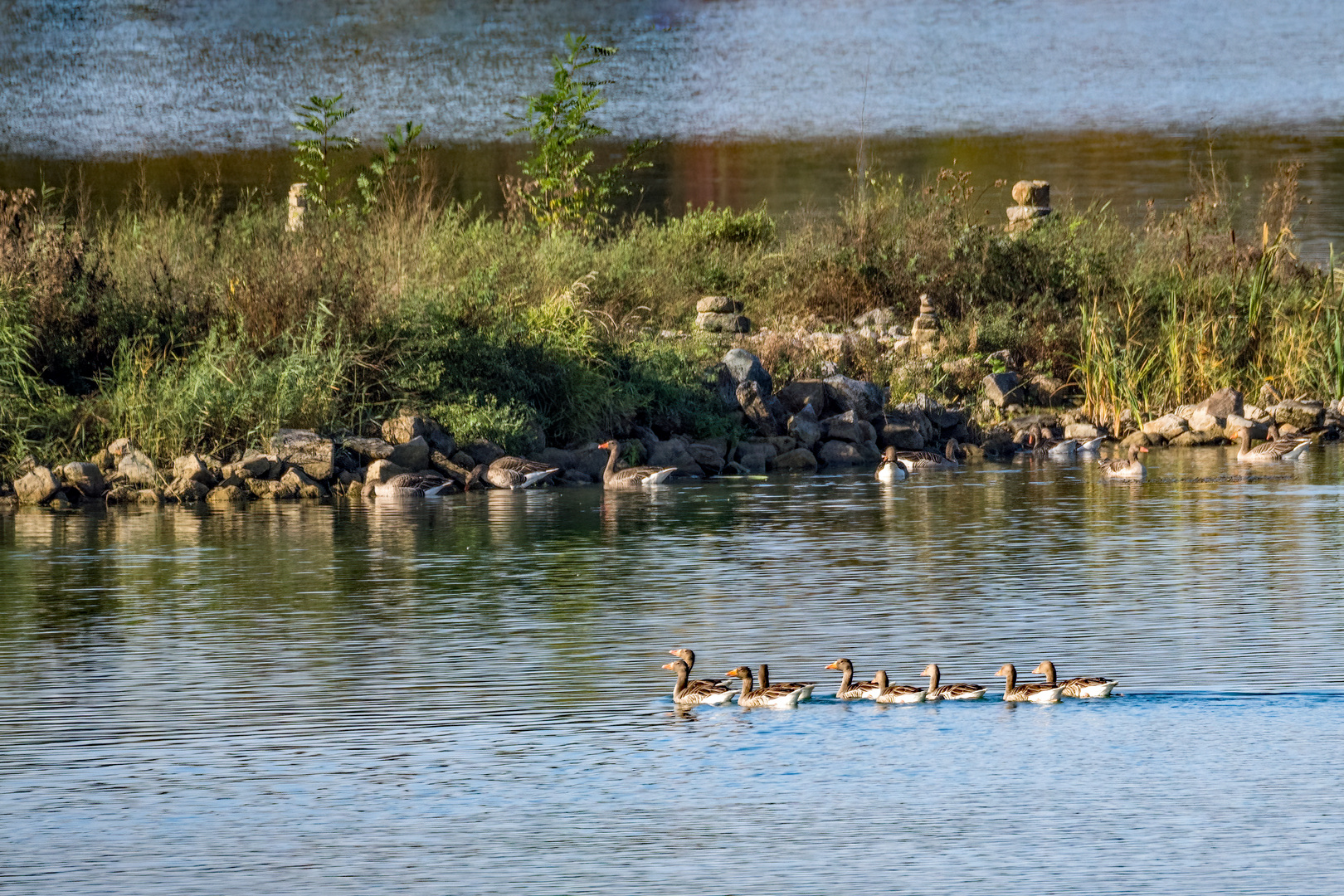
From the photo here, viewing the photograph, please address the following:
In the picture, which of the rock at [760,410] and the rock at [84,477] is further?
the rock at [760,410]

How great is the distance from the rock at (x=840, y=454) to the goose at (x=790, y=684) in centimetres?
1263

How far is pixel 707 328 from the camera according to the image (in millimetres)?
27266

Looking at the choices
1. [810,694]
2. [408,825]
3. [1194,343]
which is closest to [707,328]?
[1194,343]

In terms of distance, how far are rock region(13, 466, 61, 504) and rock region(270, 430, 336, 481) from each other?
2078 mm

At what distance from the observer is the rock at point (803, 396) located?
77.8 feet

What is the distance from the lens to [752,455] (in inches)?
889

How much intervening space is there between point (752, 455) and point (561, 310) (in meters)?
2.66

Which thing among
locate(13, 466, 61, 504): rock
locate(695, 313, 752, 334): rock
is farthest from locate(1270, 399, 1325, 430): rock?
locate(13, 466, 61, 504): rock

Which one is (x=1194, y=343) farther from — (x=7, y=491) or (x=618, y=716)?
(x=618, y=716)

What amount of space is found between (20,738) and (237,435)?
11340mm

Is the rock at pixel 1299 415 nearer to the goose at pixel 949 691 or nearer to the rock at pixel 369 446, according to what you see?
the rock at pixel 369 446

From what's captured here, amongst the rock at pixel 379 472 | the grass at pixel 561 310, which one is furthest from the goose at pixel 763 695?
the grass at pixel 561 310

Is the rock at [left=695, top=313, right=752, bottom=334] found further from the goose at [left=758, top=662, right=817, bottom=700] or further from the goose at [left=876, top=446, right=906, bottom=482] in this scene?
the goose at [left=758, top=662, right=817, bottom=700]

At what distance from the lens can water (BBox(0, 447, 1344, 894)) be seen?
7379 mm
